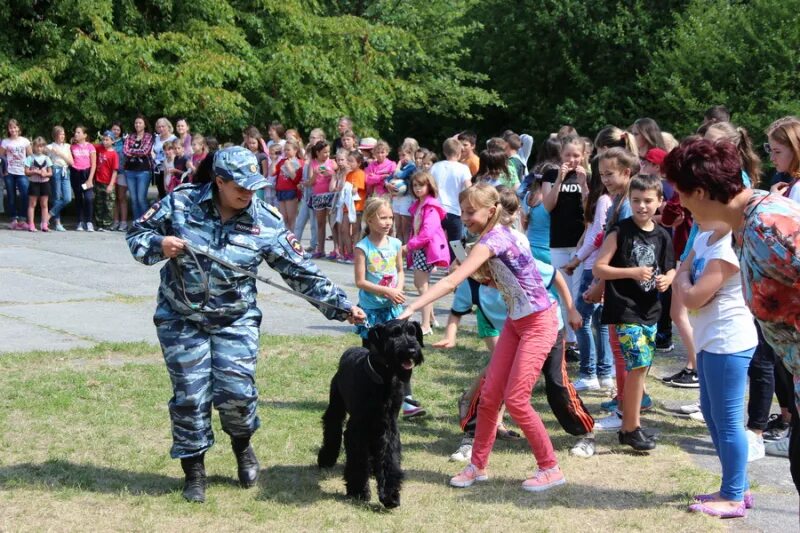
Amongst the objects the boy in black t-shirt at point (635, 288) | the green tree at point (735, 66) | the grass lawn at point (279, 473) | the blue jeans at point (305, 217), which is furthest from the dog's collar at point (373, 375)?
the green tree at point (735, 66)

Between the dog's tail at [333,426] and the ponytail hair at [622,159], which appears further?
the ponytail hair at [622,159]

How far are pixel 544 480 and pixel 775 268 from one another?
2384mm

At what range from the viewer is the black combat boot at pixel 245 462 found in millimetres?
5516

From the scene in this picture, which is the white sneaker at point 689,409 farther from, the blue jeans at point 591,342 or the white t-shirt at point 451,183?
the white t-shirt at point 451,183

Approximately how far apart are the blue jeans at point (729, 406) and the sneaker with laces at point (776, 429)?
161 cm

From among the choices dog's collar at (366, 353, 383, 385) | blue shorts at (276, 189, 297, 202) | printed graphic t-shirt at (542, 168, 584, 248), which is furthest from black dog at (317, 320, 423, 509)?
blue shorts at (276, 189, 297, 202)

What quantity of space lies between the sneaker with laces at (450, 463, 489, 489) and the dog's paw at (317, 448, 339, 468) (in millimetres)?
716

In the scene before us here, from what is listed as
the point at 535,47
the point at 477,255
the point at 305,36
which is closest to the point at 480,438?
the point at 477,255

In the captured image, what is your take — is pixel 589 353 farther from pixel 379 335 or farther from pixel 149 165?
pixel 149 165

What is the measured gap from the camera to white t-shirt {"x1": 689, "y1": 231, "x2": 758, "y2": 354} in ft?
16.5

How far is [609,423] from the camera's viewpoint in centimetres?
683

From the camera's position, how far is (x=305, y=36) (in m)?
22.3

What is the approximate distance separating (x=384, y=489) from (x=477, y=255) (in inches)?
52.5

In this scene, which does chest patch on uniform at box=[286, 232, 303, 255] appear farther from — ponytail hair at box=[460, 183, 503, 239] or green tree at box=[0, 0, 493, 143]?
green tree at box=[0, 0, 493, 143]
